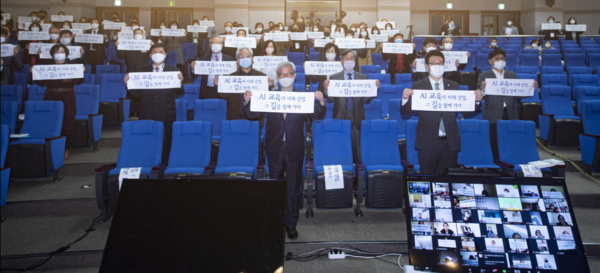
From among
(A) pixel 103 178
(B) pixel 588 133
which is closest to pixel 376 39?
(B) pixel 588 133

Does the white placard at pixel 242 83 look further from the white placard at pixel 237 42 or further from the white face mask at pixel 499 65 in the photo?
the white face mask at pixel 499 65

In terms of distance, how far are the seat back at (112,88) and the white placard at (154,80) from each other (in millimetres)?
2280

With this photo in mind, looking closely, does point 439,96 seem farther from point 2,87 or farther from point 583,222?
point 2,87

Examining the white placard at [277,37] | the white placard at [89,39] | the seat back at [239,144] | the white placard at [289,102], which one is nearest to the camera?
the white placard at [289,102]

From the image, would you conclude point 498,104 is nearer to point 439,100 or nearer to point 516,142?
point 516,142

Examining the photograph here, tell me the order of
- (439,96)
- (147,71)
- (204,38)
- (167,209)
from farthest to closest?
1. (204,38)
2. (147,71)
3. (439,96)
4. (167,209)

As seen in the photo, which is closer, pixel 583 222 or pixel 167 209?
pixel 167 209

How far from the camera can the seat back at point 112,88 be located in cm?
577

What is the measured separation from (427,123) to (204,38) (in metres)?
8.79

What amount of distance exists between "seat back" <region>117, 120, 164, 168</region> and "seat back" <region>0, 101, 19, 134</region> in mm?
1978

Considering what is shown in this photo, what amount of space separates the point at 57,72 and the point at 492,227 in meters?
5.36

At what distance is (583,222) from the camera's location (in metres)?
3.15

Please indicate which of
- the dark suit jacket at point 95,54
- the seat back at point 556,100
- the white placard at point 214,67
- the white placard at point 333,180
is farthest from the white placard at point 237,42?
the seat back at point 556,100

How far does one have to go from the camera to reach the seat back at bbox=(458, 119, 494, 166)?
373cm
